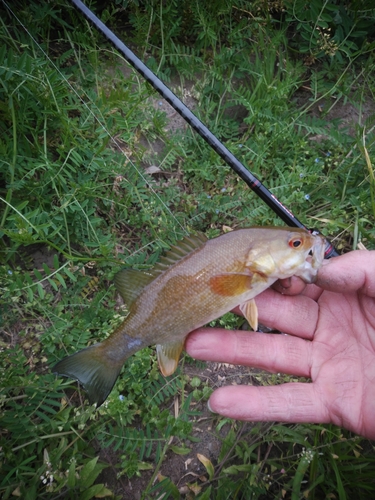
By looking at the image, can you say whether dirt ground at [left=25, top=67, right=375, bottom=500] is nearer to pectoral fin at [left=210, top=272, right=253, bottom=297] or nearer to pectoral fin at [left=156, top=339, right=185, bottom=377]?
pectoral fin at [left=156, top=339, right=185, bottom=377]

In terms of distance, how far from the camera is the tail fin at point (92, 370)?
115 inches

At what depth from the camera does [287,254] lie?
2934mm

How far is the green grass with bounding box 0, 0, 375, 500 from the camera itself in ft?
11.3

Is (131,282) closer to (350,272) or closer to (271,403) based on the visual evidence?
(271,403)

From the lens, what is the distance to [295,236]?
2.93m

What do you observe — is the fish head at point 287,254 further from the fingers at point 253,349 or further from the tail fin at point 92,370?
the tail fin at point 92,370

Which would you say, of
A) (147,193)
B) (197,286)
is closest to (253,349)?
(197,286)

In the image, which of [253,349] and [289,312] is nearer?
[253,349]

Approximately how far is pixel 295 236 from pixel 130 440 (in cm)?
221

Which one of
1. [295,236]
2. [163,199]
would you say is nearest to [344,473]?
[295,236]

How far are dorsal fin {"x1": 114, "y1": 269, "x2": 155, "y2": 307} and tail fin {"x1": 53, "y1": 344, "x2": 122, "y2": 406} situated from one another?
0.43 meters

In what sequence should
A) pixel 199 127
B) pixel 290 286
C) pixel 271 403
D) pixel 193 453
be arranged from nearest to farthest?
pixel 271 403 → pixel 290 286 → pixel 199 127 → pixel 193 453

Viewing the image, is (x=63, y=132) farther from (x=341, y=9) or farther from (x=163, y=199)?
(x=341, y=9)

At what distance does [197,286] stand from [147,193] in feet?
5.31
